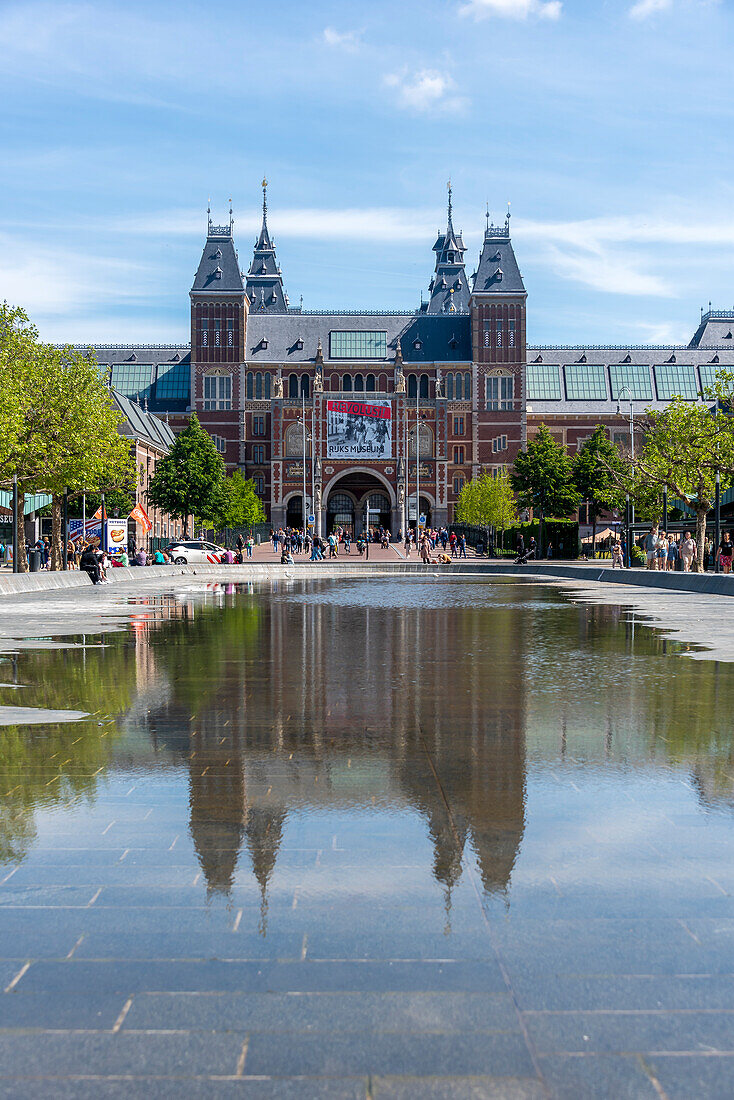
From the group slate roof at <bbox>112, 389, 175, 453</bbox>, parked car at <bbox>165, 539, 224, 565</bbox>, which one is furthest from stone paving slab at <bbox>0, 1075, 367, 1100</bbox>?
slate roof at <bbox>112, 389, 175, 453</bbox>

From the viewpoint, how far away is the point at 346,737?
6660 mm

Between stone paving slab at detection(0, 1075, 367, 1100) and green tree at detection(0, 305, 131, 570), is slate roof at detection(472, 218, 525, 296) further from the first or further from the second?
stone paving slab at detection(0, 1075, 367, 1100)

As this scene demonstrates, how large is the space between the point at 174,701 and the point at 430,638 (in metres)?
6.09

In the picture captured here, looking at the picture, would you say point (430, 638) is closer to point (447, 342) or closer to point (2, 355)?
point (2, 355)

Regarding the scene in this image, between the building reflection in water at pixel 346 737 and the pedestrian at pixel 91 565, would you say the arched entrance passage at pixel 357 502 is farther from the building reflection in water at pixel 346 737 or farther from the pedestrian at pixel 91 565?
the building reflection in water at pixel 346 737

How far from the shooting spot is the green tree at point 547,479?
65250mm

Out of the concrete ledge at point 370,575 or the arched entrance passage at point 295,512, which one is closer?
the concrete ledge at point 370,575

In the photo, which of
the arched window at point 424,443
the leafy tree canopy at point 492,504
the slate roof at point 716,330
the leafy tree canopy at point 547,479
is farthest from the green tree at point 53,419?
the slate roof at point 716,330

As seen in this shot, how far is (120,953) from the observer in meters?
3.13

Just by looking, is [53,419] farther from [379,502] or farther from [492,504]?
[379,502]

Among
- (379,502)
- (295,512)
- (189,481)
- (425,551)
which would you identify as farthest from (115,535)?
(379,502)

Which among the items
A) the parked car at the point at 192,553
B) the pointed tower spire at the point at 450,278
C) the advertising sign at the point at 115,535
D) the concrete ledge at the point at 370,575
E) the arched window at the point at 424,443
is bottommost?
the concrete ledge at the point at 370,575

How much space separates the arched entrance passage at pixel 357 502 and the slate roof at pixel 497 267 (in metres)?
21.2

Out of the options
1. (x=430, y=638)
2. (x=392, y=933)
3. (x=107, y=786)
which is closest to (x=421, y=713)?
(x=107, y=786)
